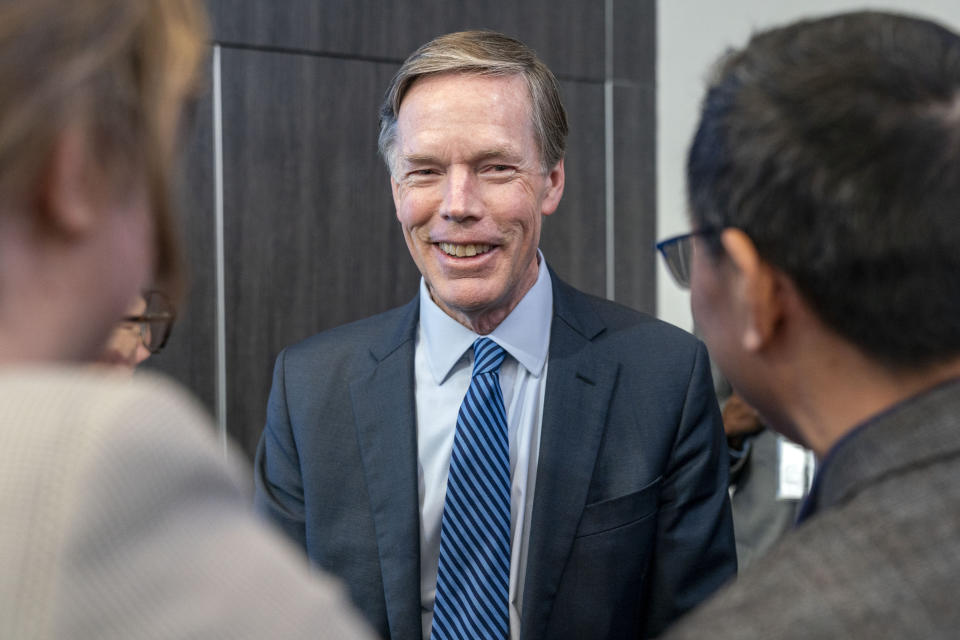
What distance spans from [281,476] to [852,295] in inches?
52.9

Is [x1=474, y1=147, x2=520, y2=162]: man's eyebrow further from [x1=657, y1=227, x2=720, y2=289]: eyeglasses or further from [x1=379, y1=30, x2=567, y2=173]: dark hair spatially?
[x1=657, y1=227, x2=720, y2=289]: eyeglasses

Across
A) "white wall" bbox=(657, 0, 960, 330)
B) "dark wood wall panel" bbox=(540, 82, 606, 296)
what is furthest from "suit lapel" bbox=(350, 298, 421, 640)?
"white wall" bbox=(657, 0, 960, 330)

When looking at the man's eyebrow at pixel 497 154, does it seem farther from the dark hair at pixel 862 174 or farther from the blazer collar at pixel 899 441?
the blazer collar at pixel 899 441

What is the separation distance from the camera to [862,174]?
33.5 inches

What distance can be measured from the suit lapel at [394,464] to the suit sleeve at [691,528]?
17.7 inches

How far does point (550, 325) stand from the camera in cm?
200

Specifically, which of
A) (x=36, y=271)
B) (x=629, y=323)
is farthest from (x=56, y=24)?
(x=629, y=323)

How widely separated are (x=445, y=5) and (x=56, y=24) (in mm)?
3481

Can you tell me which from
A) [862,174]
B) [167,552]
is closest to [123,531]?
[167,552]

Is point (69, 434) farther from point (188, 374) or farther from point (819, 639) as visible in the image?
point (188, 374)

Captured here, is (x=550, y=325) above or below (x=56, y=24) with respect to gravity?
below

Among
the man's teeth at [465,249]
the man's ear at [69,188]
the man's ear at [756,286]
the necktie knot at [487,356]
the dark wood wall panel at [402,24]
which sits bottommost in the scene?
the necktie knot at [487,356]

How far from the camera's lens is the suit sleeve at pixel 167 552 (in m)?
0.53

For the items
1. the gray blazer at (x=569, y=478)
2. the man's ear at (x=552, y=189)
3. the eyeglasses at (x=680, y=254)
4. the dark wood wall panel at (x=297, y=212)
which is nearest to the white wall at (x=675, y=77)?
the dark wood wall panel at (x=297, y=212)
